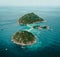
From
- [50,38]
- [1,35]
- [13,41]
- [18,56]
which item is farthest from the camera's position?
[1,35]

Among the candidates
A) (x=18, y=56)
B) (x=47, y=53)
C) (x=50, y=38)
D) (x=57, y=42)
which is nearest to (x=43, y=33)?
(x=50, y=38)

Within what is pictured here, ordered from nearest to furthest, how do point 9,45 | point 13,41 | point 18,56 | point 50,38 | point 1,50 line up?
1. point 18,56
2. point 1,50
3. point 9,45
4. point 13,41
5. point 50,38

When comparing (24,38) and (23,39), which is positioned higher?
(24,38)

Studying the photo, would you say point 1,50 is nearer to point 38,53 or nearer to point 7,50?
point 7,50

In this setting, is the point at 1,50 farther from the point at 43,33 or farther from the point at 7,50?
the point at 43,33

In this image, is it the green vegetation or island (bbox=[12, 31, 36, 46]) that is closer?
island (bbox=[12, 31, 36, 46])

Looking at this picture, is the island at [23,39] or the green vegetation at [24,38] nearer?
the island at [23,39]

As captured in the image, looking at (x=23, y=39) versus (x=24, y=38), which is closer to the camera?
(x=23, y=39)

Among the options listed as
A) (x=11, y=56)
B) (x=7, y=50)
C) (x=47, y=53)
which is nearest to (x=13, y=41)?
(x=7, y=50)

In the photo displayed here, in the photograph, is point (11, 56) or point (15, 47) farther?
point (15, 47)
